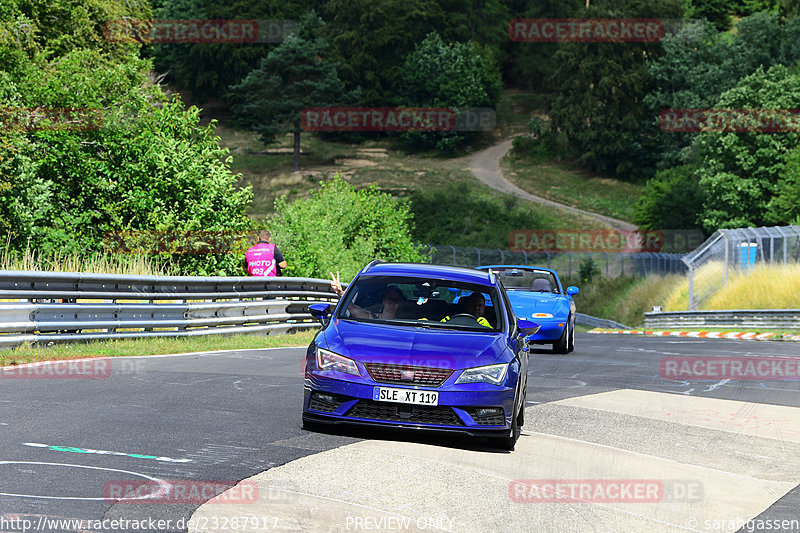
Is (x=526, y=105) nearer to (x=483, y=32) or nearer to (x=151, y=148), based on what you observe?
(x=483, y=32)

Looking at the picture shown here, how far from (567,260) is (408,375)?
61.2m

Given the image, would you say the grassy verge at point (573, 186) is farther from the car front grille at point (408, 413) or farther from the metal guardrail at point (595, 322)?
the car front grille at point (408, 413)

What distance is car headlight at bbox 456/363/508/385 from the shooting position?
338 inches

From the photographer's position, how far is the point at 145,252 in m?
23.5

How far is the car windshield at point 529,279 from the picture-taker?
20703 mm

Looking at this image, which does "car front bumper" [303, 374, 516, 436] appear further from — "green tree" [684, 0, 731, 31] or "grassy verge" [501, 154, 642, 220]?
"green tree" [684, 0, 731, 31]

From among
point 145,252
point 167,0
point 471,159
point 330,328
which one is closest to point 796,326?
point 145,252

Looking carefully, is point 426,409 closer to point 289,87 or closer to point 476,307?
point 476,307

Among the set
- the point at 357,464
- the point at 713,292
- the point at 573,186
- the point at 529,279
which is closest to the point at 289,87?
the point at 573,186

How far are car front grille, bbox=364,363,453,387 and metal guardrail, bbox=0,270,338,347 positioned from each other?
697cm

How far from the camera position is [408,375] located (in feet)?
27.9

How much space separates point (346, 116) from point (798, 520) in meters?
99.7

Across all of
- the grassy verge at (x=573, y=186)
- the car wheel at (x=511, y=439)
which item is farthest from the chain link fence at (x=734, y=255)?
the grassy verge at (x=573, y=186)

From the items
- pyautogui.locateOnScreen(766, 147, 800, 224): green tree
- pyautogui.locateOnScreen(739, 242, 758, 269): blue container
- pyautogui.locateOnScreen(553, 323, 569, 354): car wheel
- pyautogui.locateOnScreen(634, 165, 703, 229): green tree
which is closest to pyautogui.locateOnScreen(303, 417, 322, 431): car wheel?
pyautogui.locateOnScreen(553, 323, 569, 354): car wheel
